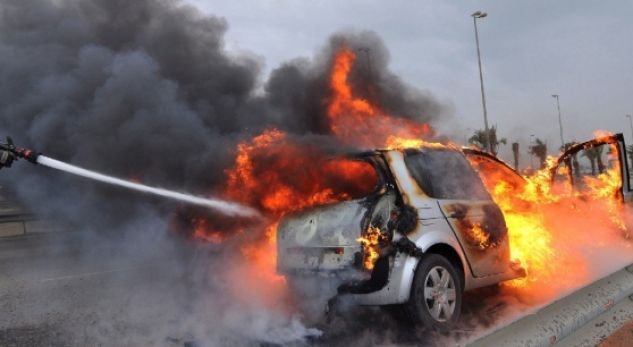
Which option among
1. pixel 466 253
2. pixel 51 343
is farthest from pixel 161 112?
pixel 466 253

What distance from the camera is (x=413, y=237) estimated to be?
456 cm

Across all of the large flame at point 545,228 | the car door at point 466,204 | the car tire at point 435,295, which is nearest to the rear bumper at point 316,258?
the car tire at point 435,295

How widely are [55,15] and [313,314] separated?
21.8ft

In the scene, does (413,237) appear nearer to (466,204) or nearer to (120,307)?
(466,204)

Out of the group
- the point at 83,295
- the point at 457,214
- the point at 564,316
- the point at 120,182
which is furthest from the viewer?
the point at 120,182

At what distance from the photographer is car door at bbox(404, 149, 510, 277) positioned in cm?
502

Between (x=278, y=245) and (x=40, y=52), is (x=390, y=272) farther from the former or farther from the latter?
(x=40, y=52)

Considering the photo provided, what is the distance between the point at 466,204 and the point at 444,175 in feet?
1.15

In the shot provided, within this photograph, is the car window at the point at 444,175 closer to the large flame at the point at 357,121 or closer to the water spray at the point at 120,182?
the large flame at the point at 357,121

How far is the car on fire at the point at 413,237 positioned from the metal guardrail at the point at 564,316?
2.94 feet

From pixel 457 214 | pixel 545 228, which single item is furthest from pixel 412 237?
pixel 545 228

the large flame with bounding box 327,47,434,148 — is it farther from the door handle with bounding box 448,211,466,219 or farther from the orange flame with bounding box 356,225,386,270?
the orange flame with bounding box 356,225,386,270

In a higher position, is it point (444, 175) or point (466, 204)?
point (444, 175)

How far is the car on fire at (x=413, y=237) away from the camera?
14.8 ft
